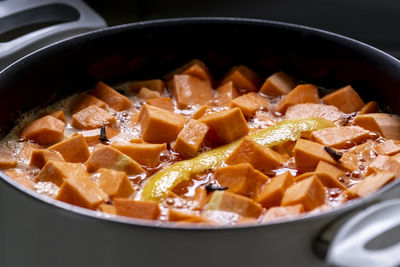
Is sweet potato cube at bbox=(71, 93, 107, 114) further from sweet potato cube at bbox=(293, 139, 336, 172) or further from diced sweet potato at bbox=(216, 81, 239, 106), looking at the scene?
sweet potato cube at bbox=(293, 139, 336, 172)

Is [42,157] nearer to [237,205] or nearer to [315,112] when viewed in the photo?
[237,205]

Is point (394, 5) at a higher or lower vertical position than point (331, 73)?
higher

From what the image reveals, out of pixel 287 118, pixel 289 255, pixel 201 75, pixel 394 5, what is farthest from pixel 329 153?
pixel 394 5

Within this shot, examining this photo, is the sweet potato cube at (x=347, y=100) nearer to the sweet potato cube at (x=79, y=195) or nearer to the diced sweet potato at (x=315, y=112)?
the diced sweet potato at (x=315, y=112)

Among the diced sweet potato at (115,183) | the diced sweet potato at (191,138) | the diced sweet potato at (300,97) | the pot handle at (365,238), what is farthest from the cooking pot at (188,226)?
the diced sweet potato at (191,138)

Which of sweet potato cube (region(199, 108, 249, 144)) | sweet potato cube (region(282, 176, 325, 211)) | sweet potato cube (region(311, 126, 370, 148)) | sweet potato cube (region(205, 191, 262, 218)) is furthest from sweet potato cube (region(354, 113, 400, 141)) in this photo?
sweet potato cube (region(205, 191, 262, 218))

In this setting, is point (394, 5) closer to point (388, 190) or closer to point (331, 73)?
point (331, 73)
